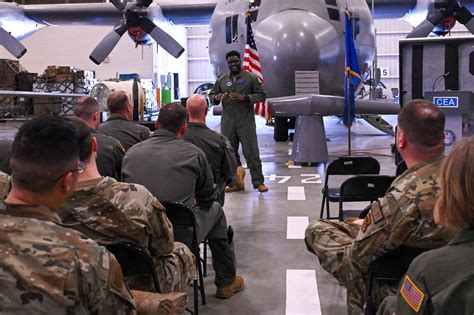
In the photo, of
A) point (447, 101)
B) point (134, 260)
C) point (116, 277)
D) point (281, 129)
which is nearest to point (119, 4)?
point (281, 129)

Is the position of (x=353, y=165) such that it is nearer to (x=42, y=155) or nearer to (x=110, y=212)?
(x=110, y=212)

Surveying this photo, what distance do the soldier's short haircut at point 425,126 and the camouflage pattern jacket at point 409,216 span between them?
0.10 m

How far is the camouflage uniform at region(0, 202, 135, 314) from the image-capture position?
130 centimetres

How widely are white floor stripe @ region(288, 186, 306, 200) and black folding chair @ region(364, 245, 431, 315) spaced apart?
171 inches

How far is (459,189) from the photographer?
1307mm

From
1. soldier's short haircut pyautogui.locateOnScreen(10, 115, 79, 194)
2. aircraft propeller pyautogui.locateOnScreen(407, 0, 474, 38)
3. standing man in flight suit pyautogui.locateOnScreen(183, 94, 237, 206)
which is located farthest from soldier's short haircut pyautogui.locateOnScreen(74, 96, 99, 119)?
aircraft propeller pyautogui.locateOnScreen(407, 0, 474, 38)

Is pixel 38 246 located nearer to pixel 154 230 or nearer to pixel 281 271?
pixel 154 230

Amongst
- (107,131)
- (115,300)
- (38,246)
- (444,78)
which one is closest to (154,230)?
(115,300)

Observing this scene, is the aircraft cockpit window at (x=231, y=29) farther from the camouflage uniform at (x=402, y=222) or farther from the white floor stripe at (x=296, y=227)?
the camouflage uniform at (x=402, y=222)

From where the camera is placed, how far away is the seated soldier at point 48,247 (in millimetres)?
1309

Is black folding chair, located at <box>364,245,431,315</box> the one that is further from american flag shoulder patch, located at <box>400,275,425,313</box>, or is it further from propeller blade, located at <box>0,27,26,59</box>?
propeller blade, located at <box>0,27,26,59</box>

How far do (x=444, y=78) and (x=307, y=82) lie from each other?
2.71m

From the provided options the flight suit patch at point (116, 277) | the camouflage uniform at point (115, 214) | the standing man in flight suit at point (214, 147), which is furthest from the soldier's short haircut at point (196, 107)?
the flight suit patch at point (116, 277)

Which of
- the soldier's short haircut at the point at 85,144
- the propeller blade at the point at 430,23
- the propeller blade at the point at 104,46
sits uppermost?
the propeller blade at the point at 430,23
